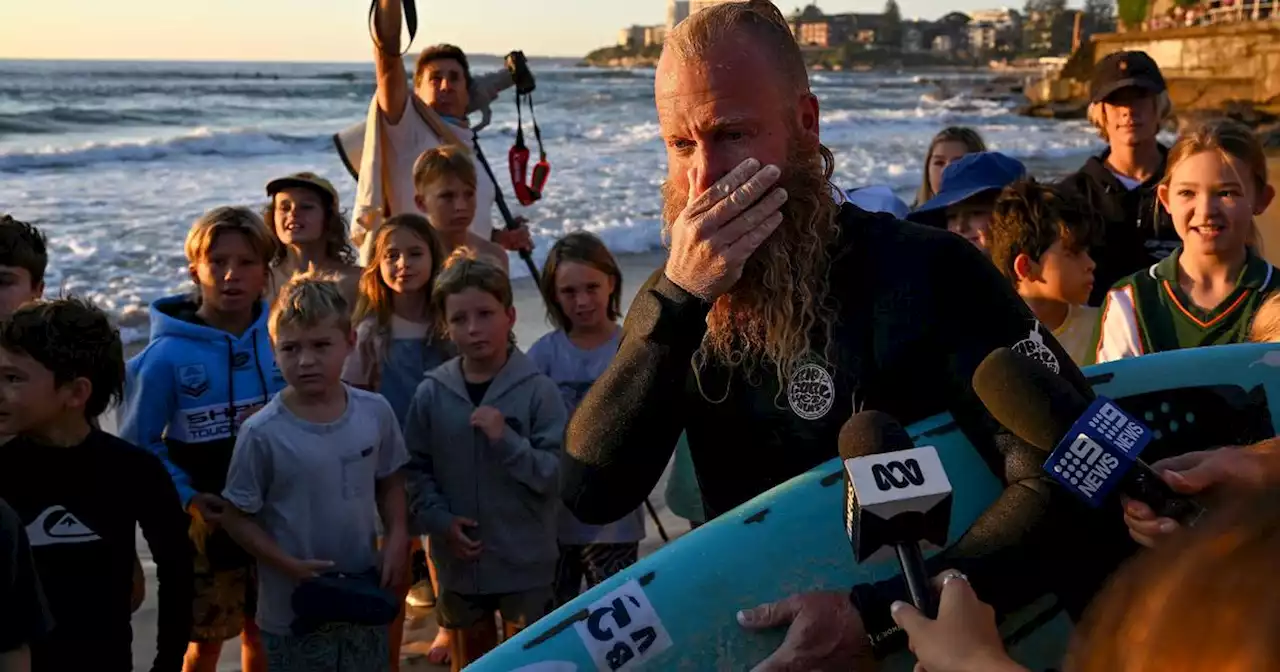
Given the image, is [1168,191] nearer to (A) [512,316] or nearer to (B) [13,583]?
(A) [512,316]

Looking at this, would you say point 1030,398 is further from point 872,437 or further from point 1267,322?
point 1267,322

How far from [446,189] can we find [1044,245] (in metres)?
2.39

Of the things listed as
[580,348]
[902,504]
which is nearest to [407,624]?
[580,348]

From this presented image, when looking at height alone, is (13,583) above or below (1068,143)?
above

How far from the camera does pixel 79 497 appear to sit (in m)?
2.91

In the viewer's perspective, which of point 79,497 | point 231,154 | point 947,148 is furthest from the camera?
point 231,154

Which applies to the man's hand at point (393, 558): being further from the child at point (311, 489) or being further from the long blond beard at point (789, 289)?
the long blond beard at point (789, 289)

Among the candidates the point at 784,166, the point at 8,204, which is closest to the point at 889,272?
the point at 784,166

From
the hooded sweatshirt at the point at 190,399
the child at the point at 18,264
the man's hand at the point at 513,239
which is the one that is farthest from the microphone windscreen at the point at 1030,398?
the man's hand at the point at 513,239

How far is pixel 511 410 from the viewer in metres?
3.76

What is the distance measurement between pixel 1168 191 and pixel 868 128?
29.1 m

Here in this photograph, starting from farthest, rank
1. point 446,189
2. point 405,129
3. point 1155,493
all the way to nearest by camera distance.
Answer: point 405,129 < point 446,189 < point 1155,493

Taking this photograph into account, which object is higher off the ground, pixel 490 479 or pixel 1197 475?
pixel 1197 475

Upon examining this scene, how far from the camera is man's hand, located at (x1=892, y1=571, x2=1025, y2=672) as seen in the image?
1286mm
